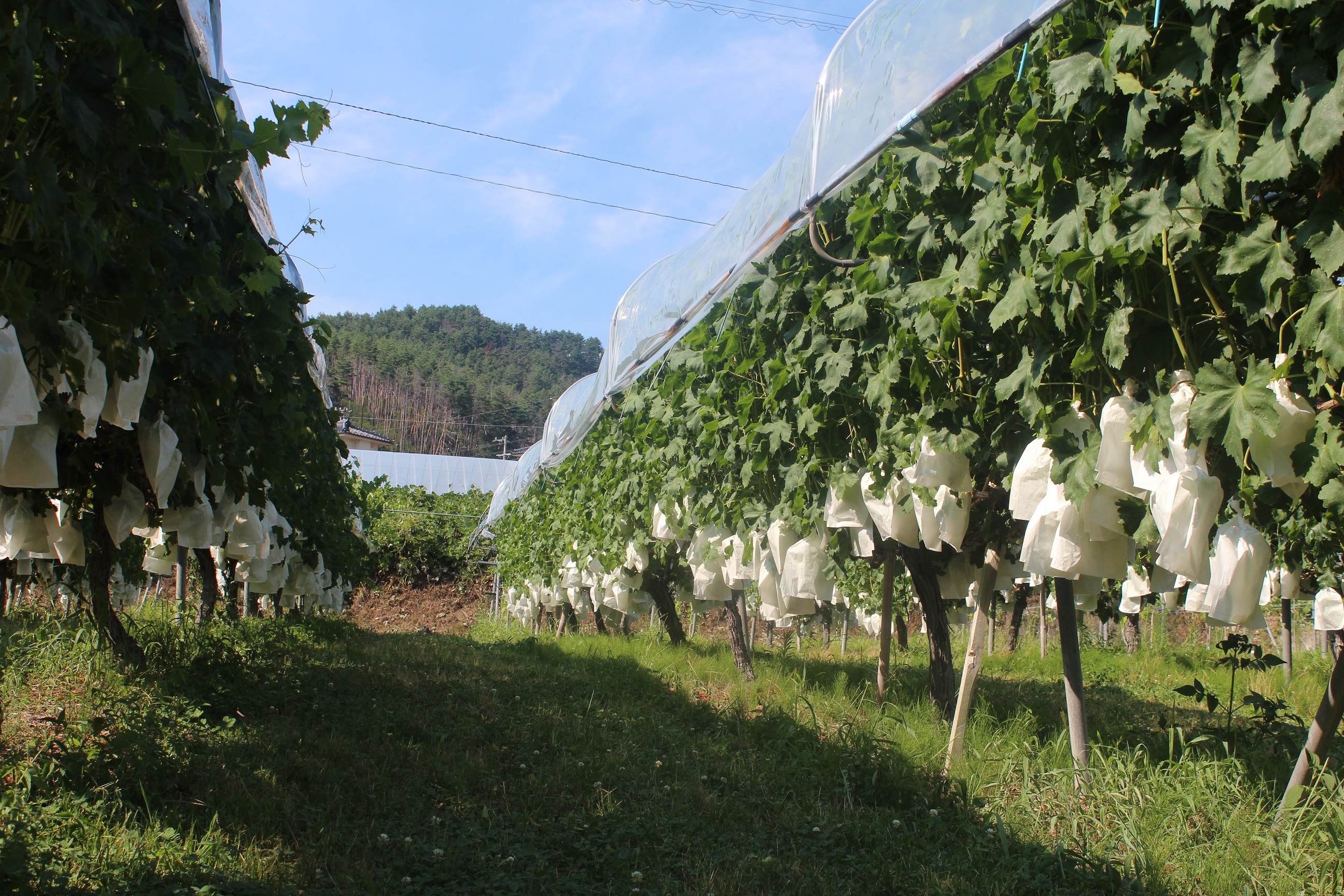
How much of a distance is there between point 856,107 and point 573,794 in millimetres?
3457

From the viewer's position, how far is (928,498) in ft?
11.7

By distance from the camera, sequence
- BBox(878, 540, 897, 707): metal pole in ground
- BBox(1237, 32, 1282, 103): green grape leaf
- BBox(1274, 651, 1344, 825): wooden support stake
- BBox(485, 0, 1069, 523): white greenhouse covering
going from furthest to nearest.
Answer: BBox(878, 540, 897, 707): metal pole in ground < BBox(1274, 651, 1344, 825): wooden support stake < BBox(485, 0, 1069, 523): white greenhouse covering < BBox(1237, 32, 1282, 103): green grape leaf

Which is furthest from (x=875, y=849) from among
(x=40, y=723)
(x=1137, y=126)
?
(x=40, y=723)

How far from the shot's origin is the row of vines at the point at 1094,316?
1962 mm

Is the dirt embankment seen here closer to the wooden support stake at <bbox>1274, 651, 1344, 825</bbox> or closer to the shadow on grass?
the shadow on grass

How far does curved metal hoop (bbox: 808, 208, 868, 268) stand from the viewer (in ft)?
13.2

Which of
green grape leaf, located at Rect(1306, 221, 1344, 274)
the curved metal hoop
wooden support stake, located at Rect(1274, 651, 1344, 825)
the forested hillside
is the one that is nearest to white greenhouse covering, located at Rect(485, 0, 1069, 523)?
the curved metal hoop

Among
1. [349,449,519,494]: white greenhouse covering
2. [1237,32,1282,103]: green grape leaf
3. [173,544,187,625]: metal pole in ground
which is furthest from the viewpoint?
[349,449,519,494]: white greenhouse covering

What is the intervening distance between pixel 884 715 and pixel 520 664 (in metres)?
4.64

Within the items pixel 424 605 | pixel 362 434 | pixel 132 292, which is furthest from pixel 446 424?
pixel 132 292

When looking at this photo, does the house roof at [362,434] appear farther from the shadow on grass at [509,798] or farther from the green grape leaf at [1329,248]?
the green grape leaf at [1329,248]

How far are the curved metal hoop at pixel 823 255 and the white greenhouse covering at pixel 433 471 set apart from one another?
29967 mm

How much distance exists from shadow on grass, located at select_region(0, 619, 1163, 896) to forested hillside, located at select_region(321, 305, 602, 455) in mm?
46352

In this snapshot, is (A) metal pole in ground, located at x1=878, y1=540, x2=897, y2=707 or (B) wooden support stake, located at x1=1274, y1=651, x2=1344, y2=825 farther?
(A) metal pole in ground, located at x1=878, y1=540, x2=897, y2=707
